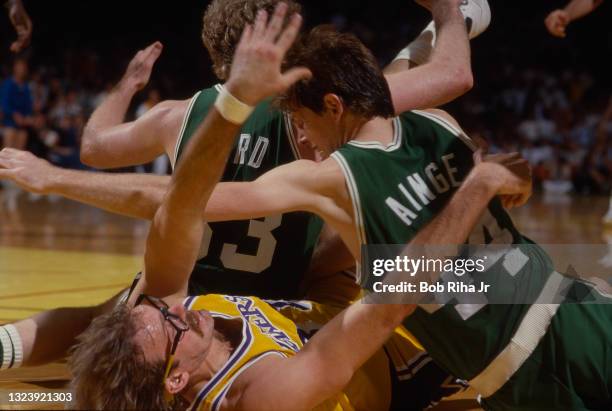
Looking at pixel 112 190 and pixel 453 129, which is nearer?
pixel 453 129

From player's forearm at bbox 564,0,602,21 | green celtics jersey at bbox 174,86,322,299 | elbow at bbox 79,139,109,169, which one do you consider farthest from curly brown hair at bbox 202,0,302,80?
player's forearm at bbox 564,0,602,21

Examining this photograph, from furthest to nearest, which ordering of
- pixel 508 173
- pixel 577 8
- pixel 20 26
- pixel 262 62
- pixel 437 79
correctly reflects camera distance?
pixel 577 8 < pixel 20 26 < pixel 437 79 < pixel 508 173 < pixel 262 62

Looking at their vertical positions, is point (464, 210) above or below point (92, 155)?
above

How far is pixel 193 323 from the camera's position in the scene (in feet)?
9.68

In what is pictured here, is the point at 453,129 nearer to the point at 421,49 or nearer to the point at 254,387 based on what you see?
the point at 254,387

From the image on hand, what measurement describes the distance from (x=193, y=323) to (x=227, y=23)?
1.34 m

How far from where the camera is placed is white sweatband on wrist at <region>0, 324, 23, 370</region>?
355cm

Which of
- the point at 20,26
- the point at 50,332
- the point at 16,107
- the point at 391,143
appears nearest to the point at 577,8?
the point at 20,26

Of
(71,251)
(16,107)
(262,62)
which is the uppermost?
(262,62)

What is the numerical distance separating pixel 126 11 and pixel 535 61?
31.8 feet

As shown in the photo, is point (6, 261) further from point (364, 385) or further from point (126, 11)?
point (126, 11)

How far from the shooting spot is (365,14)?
75.6 feet

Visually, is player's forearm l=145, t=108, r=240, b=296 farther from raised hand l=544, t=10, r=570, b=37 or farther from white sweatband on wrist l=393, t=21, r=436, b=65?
raised hand l=544, t=10, r=570, b=37

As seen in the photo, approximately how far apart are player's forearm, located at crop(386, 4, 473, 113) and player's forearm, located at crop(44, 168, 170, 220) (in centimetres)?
84
